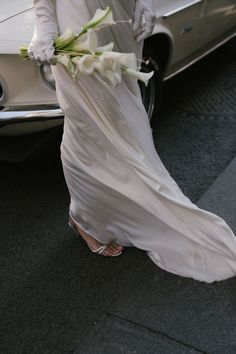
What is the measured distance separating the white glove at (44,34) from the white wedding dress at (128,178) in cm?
7

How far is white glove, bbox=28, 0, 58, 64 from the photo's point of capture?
2.34 m

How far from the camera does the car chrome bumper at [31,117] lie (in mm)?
3264

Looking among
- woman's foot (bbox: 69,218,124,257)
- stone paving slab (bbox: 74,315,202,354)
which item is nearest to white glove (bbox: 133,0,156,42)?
woman's foot (bbox: 69,218,124,257)

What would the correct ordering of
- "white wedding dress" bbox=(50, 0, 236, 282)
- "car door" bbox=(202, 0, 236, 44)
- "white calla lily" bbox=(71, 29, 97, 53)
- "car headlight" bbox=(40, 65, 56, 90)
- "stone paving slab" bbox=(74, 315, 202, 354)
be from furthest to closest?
"car door" bbox=(202, 0, 236, 44)
"car headlight" bbox=(40, 65, 56, 90)
"white wedding dress" bbox=(50, 0, 236, 282)
"stone paving slab" bbox=(74, 315, 202, 354)
"white calla lily" bbox=(71, 29, 97, 53)

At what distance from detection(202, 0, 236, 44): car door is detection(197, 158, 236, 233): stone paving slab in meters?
1.51

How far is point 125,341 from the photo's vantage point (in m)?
2.51

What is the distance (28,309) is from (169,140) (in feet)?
6.67

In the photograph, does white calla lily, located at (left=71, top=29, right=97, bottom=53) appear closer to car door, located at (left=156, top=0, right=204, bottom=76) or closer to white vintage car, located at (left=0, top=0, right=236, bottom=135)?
white vintage car, located at (left=0, top=0, right=236, bottom=135)

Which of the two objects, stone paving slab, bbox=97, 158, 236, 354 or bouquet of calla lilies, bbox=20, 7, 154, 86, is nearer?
bouquet of calla lilies, bbox=20, 7, 154, 86

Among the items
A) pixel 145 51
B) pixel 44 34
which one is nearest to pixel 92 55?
pixel 44 34

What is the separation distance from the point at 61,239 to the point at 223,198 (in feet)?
3.65

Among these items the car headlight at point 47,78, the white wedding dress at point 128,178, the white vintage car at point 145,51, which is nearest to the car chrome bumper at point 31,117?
the white vintage car at point 145,51

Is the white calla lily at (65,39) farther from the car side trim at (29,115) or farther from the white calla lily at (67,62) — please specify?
the car side trim at (29,115)

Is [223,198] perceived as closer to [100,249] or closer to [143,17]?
[100,249]
